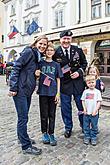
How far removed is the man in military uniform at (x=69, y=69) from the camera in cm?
448

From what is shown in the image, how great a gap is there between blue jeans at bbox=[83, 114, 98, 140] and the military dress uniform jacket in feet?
1.64

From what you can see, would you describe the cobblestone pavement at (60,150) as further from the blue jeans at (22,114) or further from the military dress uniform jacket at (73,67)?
the military dress uniform jacket at (73,67)

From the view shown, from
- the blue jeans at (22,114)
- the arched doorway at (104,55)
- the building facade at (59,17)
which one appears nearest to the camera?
the blue jeans at (22,114)

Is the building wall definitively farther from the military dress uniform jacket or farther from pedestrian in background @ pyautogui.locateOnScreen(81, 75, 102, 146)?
pedestrian in background @ pyautogui.locateOnScreen(81, 75, 102, 146)

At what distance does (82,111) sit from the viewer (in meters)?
4.63

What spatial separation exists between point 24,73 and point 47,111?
33.9 inches

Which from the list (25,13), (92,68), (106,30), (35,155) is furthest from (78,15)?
(35,155)

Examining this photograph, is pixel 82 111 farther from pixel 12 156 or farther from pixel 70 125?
pixel 12 156

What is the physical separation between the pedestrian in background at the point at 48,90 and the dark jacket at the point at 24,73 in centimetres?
34

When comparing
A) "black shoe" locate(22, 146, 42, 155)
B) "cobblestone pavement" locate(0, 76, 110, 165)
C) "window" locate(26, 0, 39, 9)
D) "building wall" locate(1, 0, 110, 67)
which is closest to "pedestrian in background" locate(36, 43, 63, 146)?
"cobblestone pavement" locate(0, 76, 110, 165)

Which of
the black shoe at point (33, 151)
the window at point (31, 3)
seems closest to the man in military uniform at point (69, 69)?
the black shoe at point (33, 151)

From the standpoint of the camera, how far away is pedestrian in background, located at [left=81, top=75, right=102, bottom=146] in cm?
438

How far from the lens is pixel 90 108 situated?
438 cm

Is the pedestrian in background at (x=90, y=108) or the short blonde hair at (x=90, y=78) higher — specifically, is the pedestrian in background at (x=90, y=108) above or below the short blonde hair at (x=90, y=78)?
below
